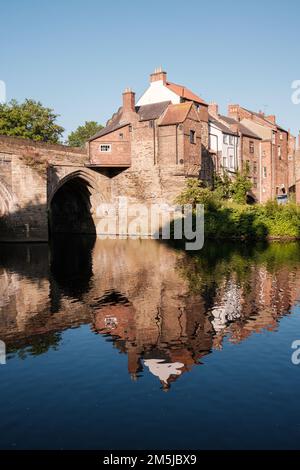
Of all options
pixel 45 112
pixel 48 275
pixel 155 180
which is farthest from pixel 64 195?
pixel 48 275

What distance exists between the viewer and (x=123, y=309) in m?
16.1

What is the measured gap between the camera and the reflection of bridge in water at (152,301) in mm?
12469

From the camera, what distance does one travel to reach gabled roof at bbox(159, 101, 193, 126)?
46.4 meters

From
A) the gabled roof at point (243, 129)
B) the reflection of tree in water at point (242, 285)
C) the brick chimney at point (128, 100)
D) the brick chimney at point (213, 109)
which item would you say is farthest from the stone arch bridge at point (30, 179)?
the gabled roof at point (243, 129)

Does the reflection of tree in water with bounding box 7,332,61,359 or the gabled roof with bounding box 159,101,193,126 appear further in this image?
the gabled roof with bounding box 159,101,193,126

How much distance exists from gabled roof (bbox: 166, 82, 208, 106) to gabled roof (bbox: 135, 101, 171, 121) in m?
2.64

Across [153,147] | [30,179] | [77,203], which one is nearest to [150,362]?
[30,179]

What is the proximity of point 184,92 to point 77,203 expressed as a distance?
17286mm

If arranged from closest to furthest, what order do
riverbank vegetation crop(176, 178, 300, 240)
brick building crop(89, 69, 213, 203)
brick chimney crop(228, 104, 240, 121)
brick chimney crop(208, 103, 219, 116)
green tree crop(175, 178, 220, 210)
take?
1. riverbank vegetation crop(176, 178, 300, 240)
2. green tree crop(175, 178, 220, 210)
3. brick building crop(89, 69, 213, 203)
4. brick chimney crop(208, 103, 219, 116)
5. brick chimney crop(228, 104, 240, 121)

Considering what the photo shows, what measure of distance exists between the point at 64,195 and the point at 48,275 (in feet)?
107

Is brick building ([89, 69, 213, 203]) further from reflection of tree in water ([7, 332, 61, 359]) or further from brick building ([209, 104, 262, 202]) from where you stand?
reflection of tree in water ([7, 332, 61, 359])

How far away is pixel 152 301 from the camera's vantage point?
17.5m

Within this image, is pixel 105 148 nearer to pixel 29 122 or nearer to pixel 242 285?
pixel 29 122

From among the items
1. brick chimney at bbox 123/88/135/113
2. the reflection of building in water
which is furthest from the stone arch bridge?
the reflection of building in water
